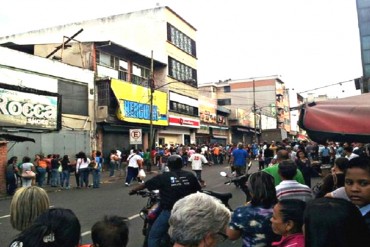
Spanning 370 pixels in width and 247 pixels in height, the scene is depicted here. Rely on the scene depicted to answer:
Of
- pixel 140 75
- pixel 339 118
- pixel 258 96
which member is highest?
pixel 258 96

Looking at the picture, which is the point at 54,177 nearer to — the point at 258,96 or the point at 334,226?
the point at 334,226

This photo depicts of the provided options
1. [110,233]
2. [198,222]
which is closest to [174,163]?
[110,233]

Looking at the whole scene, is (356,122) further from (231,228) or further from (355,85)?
(355,85)

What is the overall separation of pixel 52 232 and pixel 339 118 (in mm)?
3110

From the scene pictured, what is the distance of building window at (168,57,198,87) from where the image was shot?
36.9m

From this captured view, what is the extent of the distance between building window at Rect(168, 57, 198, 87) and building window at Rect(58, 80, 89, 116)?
1163 centimetres

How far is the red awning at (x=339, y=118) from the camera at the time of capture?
4.01m

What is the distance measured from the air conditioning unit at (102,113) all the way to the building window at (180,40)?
41.7ft

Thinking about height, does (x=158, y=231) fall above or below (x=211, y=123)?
below

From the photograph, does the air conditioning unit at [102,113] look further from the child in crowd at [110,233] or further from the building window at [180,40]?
the child in crowd at [110,233]

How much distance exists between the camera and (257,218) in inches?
130

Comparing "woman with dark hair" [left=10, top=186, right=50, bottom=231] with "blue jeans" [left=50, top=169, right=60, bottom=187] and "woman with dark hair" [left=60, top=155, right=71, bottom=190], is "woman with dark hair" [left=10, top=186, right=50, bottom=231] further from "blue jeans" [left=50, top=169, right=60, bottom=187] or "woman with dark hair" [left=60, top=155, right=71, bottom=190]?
"blue jeans" [left=50, top=169, right=60, bottom=187]

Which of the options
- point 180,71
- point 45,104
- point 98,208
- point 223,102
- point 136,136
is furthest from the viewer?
point 223,102

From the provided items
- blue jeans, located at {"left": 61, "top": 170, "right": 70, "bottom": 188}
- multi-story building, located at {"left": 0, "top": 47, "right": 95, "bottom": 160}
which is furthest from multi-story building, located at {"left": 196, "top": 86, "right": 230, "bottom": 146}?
blue jeans, located at {"left": 61, "top": 170, "right": 70, "bottom": 188}
